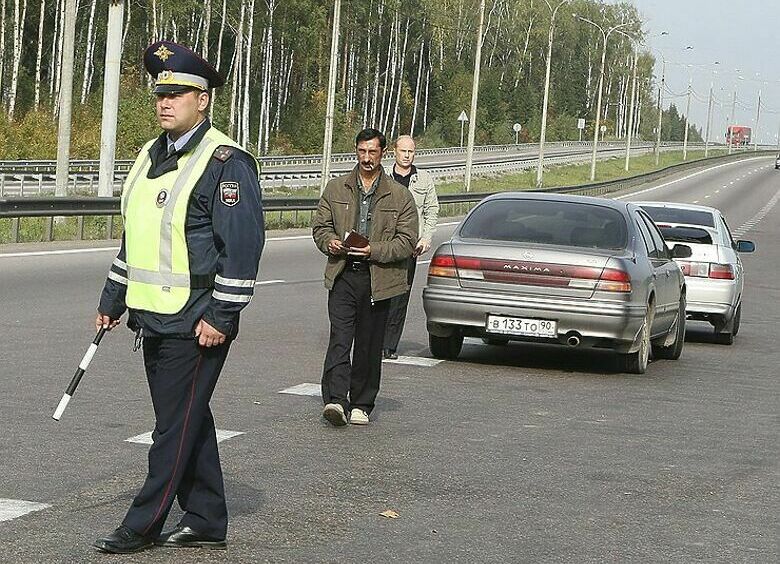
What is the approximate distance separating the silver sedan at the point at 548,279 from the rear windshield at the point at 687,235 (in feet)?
12.3

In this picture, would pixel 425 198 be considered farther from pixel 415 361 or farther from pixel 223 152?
pixel 223 152

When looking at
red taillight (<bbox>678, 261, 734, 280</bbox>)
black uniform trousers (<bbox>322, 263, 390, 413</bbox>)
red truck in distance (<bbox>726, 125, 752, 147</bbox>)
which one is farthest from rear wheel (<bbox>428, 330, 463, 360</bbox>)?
red truck in distance (<bbox>726, 125, 752, 147</bbox>)

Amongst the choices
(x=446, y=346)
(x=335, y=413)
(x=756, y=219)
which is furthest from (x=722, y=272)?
(x=756, y=219)

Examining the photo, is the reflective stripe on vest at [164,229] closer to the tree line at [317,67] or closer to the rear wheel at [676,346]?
the rear wheel at [676,346]

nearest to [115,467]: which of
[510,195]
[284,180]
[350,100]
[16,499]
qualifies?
[16,499]

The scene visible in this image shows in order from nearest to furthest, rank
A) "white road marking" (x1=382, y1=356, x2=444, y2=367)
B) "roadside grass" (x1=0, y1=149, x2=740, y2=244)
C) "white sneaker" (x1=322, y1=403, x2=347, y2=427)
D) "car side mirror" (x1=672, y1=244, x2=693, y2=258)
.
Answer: "white sneaker" (x1=322, y1=403, x2=347, y2=427) → "white road marking" (x1=382, y1=356, x2=444, y2=367) → "car side mirror" (x1=672, y1=244, x2=693, y2=258) → "roadside grass" (x1=0, y1=149, x2=740, y2=244)

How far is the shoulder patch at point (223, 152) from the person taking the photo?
224 inches

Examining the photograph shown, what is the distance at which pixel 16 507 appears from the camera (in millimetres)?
6480

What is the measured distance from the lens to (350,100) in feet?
358

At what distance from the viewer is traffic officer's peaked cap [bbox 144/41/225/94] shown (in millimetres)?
5691

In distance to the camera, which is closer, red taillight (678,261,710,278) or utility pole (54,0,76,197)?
red taillight (678,261,710,278)

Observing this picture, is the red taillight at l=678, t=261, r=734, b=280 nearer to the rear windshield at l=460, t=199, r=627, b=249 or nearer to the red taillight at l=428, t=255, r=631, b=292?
the rear windshield at l=460, t=199, r=627, b=249

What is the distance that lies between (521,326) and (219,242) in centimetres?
689

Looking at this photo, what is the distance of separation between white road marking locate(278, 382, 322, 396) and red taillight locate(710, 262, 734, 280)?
7023 millimetres
